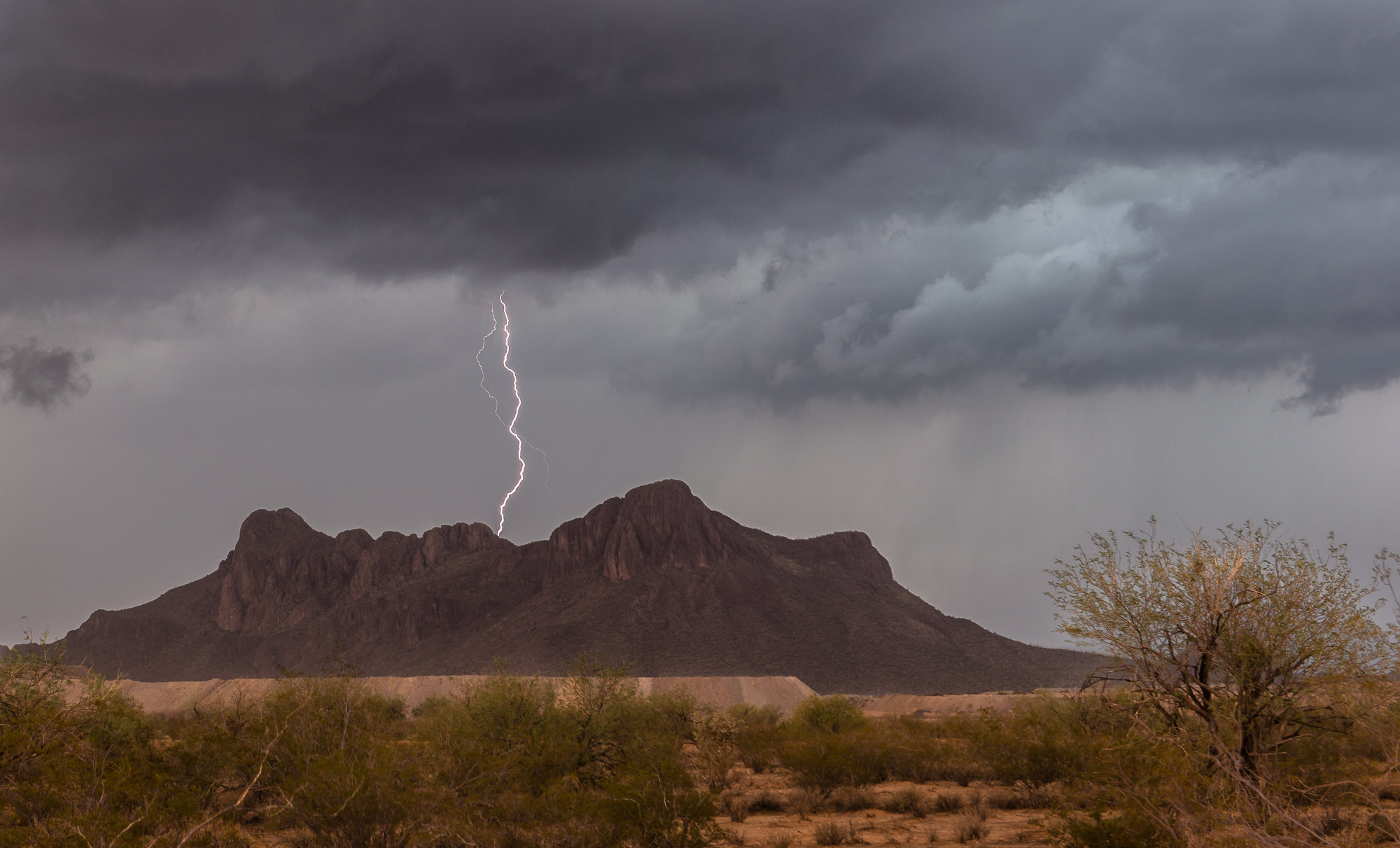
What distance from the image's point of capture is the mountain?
391 ft

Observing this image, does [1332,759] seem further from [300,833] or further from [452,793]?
[300,833]

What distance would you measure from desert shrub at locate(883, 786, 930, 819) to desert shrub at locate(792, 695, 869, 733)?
24.5 m

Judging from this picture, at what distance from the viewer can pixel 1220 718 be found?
17.2 m

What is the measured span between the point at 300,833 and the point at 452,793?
2615mm

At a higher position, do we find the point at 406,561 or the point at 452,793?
the point at 406,561

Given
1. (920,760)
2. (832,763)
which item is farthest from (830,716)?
(832,763)

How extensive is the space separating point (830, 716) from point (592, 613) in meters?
85.4

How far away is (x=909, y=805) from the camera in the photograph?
2544 centimetres

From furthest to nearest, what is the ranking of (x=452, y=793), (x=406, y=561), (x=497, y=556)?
(x=406, y=561)
(x=497, y=556)
(x=452, y=793)

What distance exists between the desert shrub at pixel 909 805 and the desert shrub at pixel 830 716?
24.5 metres

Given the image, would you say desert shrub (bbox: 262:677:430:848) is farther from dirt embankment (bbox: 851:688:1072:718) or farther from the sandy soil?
dirt embankment (bbox: 851:688:1072:718)

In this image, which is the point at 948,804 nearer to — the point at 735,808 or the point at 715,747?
the point at 735,808

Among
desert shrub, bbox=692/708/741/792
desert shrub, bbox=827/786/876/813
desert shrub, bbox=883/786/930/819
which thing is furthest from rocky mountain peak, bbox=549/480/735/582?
desert shrub, bbox=883/786/930/819

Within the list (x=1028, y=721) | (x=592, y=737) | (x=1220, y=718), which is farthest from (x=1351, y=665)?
(x=592, y=737)
